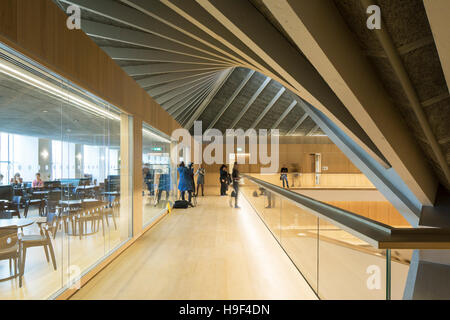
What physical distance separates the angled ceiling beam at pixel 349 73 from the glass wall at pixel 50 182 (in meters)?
2.33

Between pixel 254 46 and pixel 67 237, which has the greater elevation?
pixel 254 46

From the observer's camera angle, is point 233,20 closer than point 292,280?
Yes

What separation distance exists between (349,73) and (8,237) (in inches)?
→ 143

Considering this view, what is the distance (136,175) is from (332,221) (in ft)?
13.9

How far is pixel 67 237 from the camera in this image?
3174 mm

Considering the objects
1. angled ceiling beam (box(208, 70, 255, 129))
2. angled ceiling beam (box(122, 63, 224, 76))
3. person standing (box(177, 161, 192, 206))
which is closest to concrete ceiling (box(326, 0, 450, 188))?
angled ceiling beam (box(122, 63, 224, 76))

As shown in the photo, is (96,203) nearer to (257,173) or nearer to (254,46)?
(254,46)

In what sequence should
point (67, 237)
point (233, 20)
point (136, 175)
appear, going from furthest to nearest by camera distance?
point (136, 175) → point (67, 237) → point (233, 20)

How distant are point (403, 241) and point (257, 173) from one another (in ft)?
60.7

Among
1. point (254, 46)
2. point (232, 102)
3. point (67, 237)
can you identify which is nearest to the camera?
point (254, 46)

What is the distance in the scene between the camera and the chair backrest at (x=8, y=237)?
7.25 feet

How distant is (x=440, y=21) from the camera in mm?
2004

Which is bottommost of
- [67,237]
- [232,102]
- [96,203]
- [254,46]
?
[67,237]
